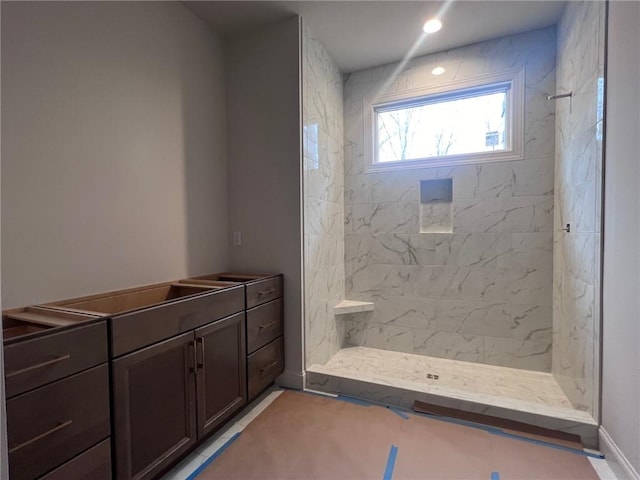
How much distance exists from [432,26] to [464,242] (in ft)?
5.95

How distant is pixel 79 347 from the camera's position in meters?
1.20

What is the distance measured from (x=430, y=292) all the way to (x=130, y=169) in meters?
2.65

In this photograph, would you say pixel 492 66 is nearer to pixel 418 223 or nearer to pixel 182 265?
pixel 418 223

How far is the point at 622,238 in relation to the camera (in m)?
1.59

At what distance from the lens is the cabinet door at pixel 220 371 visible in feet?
5.74

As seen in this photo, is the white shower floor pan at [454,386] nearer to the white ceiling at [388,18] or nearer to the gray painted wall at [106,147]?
the gray painted wall at [106,147]

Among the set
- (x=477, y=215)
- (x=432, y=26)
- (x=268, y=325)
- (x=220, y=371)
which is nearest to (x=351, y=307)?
(x=268, y=325)

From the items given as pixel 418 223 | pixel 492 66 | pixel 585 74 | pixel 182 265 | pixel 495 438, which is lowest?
pixel 495 438

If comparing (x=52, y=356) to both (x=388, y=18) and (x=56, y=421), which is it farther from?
(x=388, y=18)

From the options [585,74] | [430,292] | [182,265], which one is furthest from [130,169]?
[585,74]

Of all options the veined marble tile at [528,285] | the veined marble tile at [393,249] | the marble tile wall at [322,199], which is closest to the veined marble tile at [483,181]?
the veined marble tile at [393,249]

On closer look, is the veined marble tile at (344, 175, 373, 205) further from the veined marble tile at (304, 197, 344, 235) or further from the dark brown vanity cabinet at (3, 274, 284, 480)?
the dark brown vanity cabinet at (3, 274, 284, 480)

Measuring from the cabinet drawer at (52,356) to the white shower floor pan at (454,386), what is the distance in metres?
1.65

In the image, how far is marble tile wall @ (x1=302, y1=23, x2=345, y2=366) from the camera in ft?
8.43
